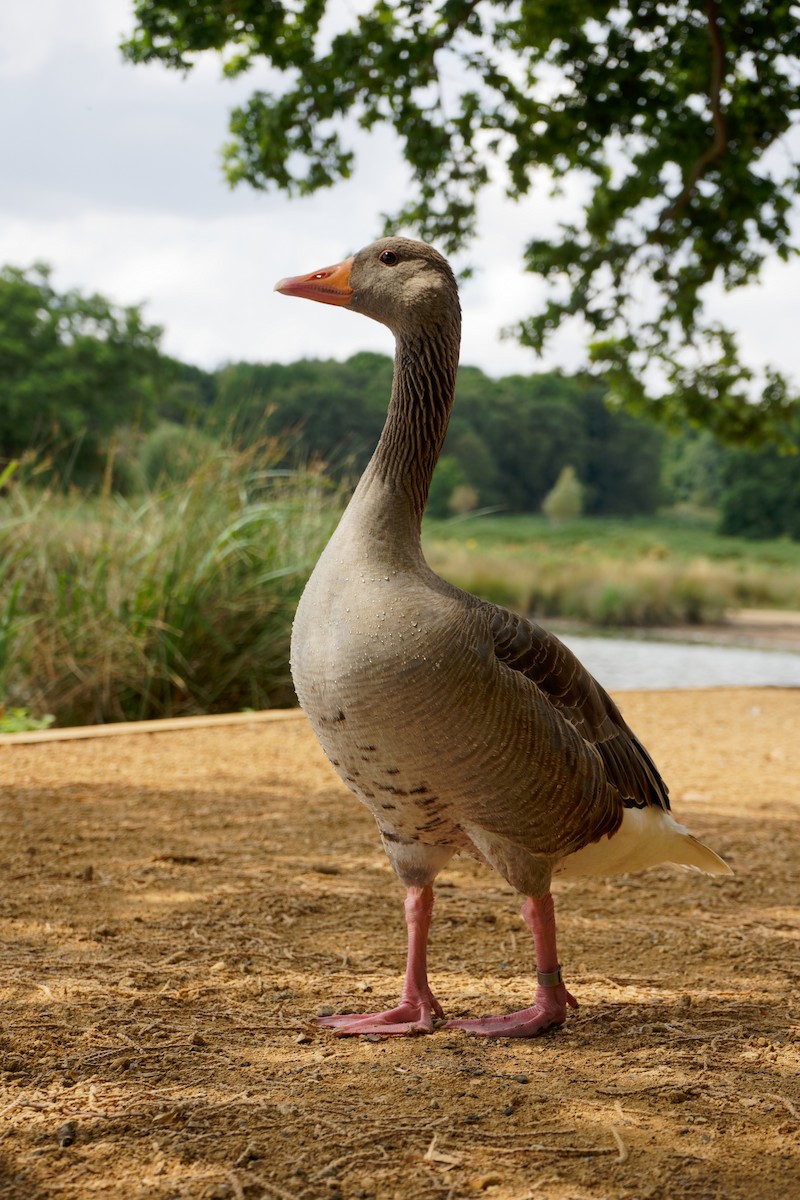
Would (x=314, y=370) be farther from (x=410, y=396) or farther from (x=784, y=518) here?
(x=784, y=518)

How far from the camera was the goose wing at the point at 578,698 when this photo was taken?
8.80 feet

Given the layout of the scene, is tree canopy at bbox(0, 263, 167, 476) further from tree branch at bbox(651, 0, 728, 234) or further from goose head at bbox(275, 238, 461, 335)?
goose head at bbox(275, 238, 461, 335)

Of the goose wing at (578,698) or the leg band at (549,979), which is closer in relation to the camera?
the goose wing at (578,698)

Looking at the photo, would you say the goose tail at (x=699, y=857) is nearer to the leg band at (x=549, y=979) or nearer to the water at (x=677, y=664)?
the leg band at (x=549, y=979)

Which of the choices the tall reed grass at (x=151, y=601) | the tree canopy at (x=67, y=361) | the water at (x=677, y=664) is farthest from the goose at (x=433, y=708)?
the tree canopy at (x=67, y=361)

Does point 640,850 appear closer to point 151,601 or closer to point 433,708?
point 433,708

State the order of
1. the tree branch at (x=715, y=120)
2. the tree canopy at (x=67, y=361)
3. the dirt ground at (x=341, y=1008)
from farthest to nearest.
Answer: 1. the tree canopy at (x=67, y=361)
2. the tree branch at (x=715, y=120)
3. the dirt ground at (x=341, y=1008)

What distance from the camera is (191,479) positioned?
8.68 metres

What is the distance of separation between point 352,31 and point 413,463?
893 cm

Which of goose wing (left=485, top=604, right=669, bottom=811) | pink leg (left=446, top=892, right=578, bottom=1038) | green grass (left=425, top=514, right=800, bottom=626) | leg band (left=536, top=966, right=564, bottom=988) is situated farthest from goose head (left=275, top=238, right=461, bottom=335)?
green grass (left=425, top=514, right=800, bottom=626)

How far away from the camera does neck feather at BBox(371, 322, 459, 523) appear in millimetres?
2793

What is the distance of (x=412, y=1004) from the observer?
2834 mm

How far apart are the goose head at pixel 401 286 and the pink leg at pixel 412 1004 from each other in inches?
61.9

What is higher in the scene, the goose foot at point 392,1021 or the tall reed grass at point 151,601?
the tall reed grass at point 151,601
